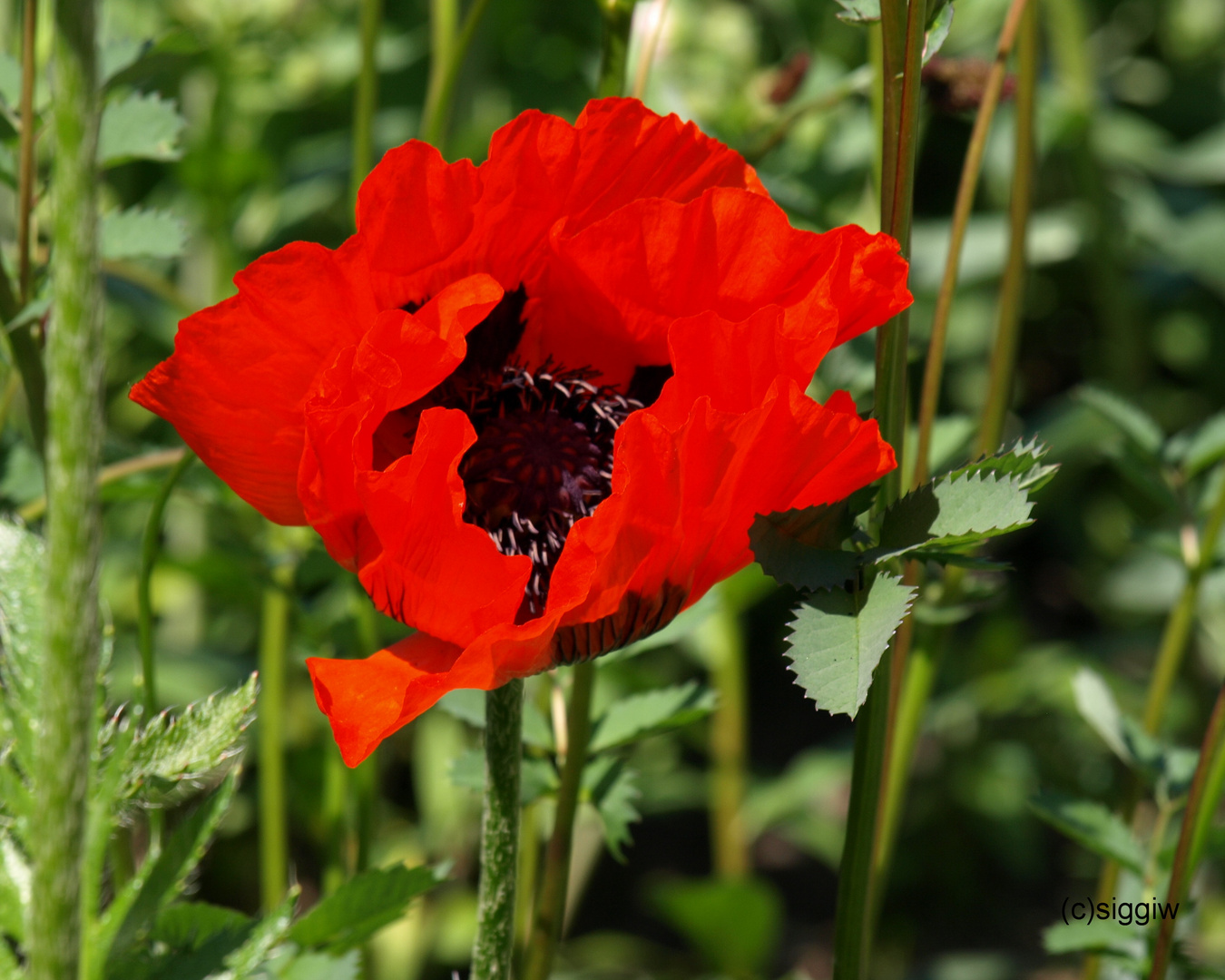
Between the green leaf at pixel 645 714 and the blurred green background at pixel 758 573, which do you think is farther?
the blurred green background at pixel 758 573

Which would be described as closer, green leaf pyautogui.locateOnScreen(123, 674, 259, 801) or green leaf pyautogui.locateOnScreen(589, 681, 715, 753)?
green leaf pyautogui.locateOnScreen(123, 674, 259, 801)

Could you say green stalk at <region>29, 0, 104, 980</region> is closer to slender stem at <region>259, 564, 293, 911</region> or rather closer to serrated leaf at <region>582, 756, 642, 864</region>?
serrated leaf at <region>582, 756, 642, 864</region>

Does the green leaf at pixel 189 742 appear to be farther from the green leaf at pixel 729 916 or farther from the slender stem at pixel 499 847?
the green leaf at pixel 729 916

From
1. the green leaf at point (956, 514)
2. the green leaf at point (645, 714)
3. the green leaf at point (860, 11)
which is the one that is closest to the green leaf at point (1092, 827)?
the green leaf at point (645, 714)

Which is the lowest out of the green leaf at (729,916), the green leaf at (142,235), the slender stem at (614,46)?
the green leaf at (729,916)

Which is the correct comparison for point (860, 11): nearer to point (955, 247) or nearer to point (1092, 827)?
point (955, 247)

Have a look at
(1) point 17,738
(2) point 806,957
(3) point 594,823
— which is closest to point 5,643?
(1) point 17,738

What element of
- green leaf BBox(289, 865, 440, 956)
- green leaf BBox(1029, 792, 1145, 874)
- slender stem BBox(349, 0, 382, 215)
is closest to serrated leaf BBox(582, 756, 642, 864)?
green leaf BBox(289, 865, 440, 956)
